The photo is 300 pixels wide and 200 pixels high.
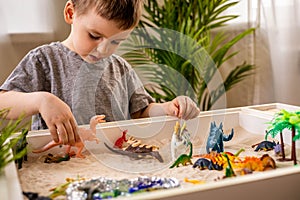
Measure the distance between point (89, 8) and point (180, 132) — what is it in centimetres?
31

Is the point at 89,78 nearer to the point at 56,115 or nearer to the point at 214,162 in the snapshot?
the point at 56,115

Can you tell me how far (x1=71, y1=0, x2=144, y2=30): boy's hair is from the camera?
783 millimetres

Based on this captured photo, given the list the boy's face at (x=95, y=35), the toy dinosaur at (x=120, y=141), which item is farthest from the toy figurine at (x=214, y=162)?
the boy's face at (x=95, y=35)

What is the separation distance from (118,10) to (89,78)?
0.13 m

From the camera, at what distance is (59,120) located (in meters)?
0.62

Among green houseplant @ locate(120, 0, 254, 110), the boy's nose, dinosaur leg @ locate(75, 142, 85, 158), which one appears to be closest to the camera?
dinosaur leg @ locate(75, 142, 85, 158)

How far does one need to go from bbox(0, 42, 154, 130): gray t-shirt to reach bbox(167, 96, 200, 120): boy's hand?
0.34 feet

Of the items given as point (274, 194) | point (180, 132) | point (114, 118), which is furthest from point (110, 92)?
point (274, 194)

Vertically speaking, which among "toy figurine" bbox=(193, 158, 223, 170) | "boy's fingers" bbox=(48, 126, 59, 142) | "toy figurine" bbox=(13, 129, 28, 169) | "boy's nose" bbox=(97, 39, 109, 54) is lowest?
"toy figurine" bbox=(193, 158, 223, 170)

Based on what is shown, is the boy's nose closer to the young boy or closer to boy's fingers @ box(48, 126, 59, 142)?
the young boy

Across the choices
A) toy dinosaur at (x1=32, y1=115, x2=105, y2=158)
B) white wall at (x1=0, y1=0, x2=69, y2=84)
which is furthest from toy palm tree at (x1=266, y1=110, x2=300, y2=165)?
white wall at (x1=0, y1=0, x2=69, y2=84)

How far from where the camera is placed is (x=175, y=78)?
35.2 inches

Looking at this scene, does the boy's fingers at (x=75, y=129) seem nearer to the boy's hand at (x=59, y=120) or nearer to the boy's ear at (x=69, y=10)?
the boy's hand at (x=59, y=120)

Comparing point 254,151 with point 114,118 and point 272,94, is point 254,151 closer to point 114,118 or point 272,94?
point 114,118
